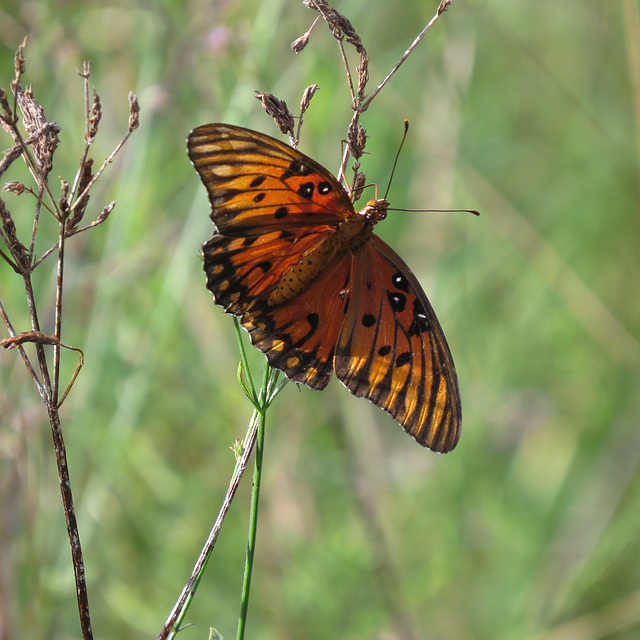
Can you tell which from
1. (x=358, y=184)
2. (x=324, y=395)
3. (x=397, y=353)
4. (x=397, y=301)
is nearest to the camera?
→ (x=358, y=184)

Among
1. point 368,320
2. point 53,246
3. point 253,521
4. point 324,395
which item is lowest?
point 253,521

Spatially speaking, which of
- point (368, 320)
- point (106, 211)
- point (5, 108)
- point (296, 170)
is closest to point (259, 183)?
point (296, 170)

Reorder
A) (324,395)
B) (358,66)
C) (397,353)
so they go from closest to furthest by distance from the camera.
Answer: (358,66), (397,353), (324,395)

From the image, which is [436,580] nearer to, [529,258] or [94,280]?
[529,258]

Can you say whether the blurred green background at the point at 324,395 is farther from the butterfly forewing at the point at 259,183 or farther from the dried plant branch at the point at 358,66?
the dried plant branch at the point at 358,66

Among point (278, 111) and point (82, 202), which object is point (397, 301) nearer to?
point (278, 111)

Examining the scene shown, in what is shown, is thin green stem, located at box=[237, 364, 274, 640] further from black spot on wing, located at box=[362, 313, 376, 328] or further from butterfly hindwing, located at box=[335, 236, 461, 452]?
black spot on wing, located at box=[362, 313, 376, 328]

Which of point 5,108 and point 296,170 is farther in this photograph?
point 296,170
